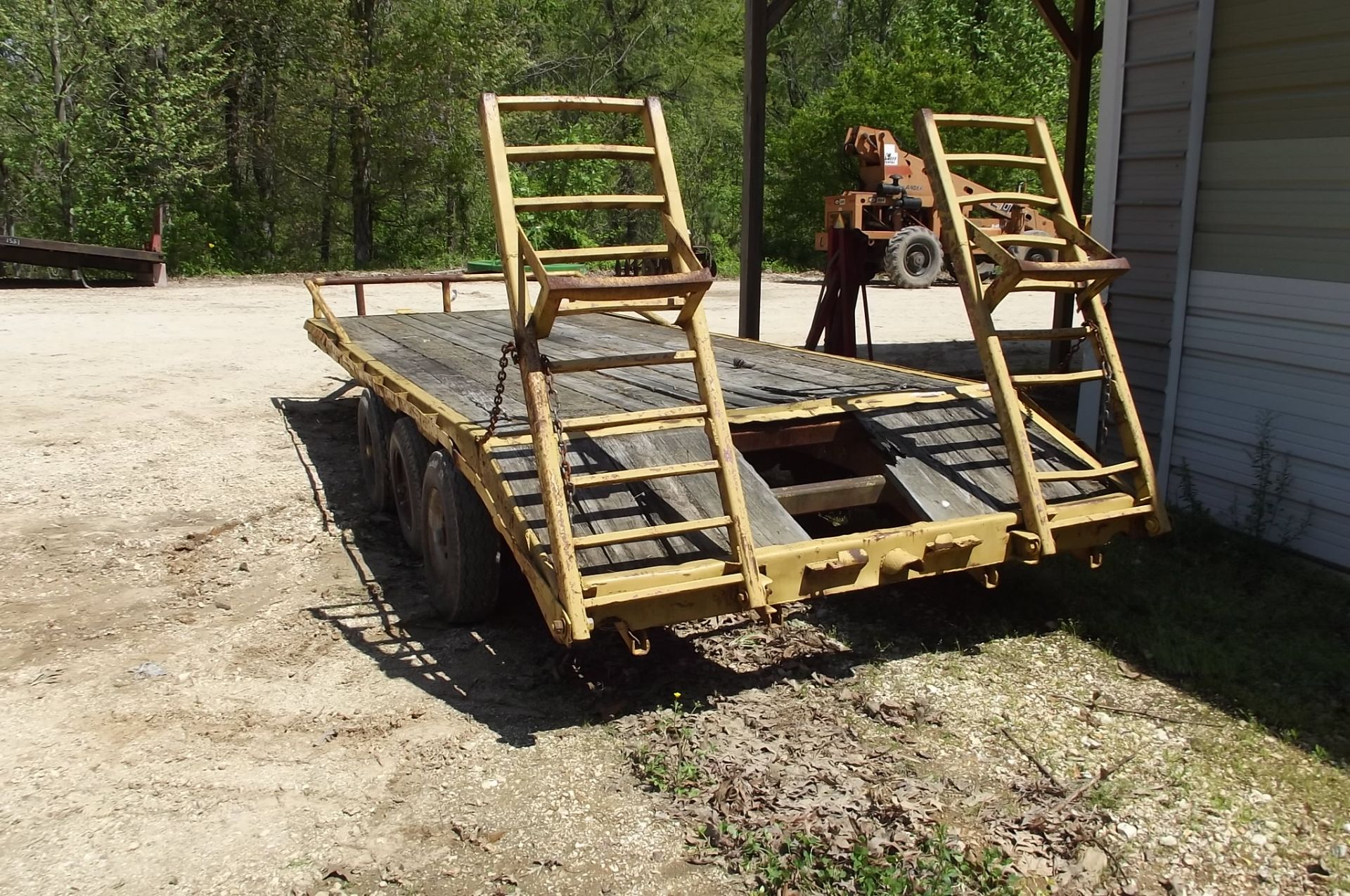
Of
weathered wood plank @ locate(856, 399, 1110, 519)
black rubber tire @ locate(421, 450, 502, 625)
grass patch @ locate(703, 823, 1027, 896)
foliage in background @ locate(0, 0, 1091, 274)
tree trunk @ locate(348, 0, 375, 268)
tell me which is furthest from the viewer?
tree trunk @ locate(348, 0, 375, 268)

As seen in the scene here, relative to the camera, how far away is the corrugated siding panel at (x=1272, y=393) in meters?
5.30

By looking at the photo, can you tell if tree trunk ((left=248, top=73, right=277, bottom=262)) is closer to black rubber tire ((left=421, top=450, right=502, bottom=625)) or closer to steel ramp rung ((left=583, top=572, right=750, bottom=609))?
black rubber tire ((left=421, top=450, right=502, bottom=625))

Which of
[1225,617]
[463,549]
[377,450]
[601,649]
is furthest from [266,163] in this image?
[1225,617]

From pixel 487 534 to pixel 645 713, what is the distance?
3.71ft

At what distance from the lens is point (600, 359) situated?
12.9 feet

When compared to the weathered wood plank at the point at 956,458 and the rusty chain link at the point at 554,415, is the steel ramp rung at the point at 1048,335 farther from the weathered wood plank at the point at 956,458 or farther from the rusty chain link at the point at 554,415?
the rusty chain link at the point at 554,415

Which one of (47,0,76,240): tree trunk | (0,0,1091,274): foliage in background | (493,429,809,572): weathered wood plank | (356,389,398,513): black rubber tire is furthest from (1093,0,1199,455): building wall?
(47,0,76,240): tree trunk

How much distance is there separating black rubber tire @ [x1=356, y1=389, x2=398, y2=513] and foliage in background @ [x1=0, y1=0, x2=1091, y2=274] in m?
19.1

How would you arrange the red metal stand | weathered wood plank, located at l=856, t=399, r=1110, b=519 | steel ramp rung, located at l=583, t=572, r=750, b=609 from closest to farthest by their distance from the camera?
steel ramp rung, located at l=583, t=572, r=750, b=609 → weathered wood plank, located at l=856, t=399, r=1110, b=519 → the red metal stand

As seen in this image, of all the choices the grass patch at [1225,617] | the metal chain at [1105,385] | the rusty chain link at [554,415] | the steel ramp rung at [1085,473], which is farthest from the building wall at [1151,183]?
the rusty chain link at [554,415]

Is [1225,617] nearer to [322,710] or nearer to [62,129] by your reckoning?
[322,710]

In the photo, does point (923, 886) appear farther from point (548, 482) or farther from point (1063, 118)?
point (1063, 118)

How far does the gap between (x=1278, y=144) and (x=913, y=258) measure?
581 inches

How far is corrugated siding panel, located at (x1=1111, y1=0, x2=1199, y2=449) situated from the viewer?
6.12 m
